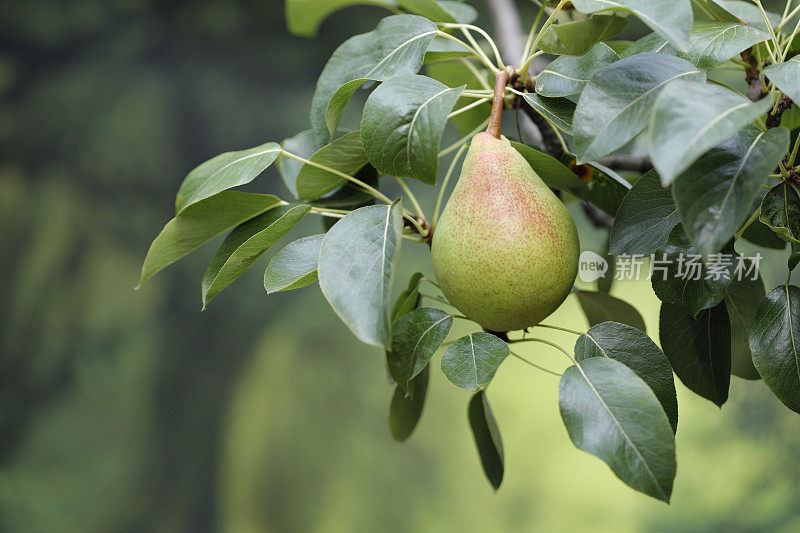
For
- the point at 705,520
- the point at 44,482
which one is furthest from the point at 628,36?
the point at 44,482

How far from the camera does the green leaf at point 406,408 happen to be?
58 cm

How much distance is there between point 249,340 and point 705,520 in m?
0.93

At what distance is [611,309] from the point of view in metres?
→ 0.59

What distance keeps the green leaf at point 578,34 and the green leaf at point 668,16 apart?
0.23 feet

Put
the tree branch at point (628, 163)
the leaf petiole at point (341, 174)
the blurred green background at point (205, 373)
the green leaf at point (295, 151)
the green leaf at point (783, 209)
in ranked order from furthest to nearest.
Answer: the blurred green background at point (205, 373)
the tree branch at point (628, 163)
the green leaf at point (295, 151)
the leaf petiole at point (341, 174)
the green leaf at point (783, 209)

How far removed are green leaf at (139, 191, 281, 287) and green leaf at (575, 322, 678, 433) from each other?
0.91 ft

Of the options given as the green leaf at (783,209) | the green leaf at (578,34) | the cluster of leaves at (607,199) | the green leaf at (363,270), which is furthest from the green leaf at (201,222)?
the green leaf at (783,209)

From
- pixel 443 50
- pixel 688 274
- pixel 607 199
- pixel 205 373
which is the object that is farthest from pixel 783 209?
pixel 205 373

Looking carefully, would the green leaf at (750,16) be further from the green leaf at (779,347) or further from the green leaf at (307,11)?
the green leaf at (307,11)

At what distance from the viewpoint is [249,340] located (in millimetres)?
1236

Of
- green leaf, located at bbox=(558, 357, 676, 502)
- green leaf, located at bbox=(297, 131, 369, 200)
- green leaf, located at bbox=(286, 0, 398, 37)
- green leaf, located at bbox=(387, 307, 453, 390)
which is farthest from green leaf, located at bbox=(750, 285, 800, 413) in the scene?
green leaf, located at bbox=(286, 0, 398, 37)

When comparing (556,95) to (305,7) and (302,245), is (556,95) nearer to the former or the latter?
(302,245)

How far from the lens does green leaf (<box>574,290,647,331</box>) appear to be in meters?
0.59

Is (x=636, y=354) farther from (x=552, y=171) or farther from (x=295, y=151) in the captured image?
(x=295, y=151)
